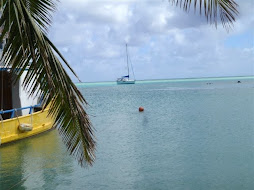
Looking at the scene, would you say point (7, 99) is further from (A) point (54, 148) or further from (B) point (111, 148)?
(B) point (111, 148)

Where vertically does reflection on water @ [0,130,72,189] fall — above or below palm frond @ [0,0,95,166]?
below

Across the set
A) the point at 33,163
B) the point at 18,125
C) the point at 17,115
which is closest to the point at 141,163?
the point at 33,163

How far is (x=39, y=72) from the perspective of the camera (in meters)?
4.13

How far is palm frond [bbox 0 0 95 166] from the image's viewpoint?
155 inches

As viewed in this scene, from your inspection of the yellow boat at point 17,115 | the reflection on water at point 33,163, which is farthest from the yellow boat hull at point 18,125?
the reflection on water at point 33,163

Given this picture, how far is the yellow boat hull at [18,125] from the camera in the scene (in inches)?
549

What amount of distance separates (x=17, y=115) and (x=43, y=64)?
11.8 meters

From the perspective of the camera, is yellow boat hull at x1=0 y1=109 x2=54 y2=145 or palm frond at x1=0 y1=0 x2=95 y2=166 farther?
yellow boat hull at x1=0 y1=109 x2=54 y2=145

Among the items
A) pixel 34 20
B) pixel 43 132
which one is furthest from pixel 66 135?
pixel 43 132

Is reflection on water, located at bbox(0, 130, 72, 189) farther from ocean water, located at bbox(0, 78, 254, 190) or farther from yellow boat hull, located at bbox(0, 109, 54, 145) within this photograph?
yellow boat hull, located at bbox(0, 109, 54, 145)

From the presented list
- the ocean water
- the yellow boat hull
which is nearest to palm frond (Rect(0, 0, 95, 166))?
the ocean water

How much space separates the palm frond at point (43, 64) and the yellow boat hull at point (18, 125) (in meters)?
10.0

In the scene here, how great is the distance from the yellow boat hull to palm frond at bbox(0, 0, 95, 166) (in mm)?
10018

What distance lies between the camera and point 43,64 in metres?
4.01
